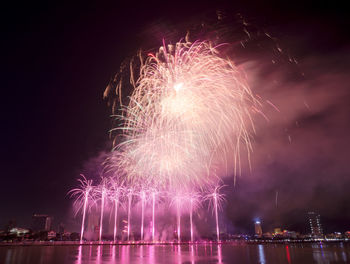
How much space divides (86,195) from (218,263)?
41925 mm

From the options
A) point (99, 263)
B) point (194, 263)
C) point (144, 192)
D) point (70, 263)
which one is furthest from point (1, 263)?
point (144, 192)

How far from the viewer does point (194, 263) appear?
21.9 metres

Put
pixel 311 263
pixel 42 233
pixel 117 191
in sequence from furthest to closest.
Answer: pixel 42 233 → pixel 117 191 → pixel 311 263

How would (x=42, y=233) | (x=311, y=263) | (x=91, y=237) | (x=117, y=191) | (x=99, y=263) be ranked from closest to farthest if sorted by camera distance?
(x=99, y=263) < (x=311, y=263) < (x=117, y=191) < (x=91, y=237) < (x=42, y=233)

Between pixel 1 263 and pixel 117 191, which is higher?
pixel 117 191

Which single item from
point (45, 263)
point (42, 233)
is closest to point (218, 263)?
point (45, 263)

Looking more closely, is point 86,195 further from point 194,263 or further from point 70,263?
point 194,263

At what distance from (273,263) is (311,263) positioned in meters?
3.74

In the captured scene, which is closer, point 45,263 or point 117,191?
point 45,263

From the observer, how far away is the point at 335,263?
77.4ft

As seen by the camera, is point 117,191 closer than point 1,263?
No

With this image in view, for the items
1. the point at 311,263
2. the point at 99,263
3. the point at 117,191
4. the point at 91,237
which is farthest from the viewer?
the point at 91,237

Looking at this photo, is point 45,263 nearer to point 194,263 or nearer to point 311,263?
point 194,263

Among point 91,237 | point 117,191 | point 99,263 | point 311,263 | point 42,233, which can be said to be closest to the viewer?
point 99,263
